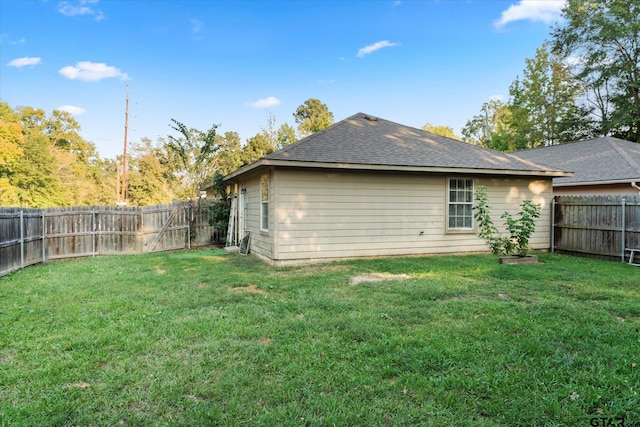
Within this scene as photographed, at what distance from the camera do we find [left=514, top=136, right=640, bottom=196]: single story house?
10.9 metres

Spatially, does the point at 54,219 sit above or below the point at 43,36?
below

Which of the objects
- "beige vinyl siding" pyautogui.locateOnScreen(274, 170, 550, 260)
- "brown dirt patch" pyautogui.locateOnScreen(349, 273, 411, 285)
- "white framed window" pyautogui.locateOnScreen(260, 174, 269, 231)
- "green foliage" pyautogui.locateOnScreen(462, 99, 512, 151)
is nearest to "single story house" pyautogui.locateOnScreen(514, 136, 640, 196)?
"beige vinyl siding" pyautogui.locateOnScreen(274, 170, 550, 260)

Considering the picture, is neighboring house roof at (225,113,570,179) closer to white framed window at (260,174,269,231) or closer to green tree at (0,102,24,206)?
white framed window at (260,174,269,231)

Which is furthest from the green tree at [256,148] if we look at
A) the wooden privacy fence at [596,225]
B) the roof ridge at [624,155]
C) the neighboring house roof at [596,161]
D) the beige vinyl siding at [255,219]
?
the wooden privacy fence at [596,225]

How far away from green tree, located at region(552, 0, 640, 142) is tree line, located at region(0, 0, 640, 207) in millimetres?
50

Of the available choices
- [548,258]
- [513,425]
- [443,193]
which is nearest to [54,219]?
[443,193]

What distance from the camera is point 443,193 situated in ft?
30.0

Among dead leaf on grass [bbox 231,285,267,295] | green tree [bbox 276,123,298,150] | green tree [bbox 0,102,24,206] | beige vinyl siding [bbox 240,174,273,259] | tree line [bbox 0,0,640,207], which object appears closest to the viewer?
dead leaf on grass [bbox 231,285,267,295]

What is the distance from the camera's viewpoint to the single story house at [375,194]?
7953 millimetres

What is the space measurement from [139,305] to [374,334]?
10.6 feet

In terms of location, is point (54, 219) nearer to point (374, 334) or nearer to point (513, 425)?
point (374, 334)

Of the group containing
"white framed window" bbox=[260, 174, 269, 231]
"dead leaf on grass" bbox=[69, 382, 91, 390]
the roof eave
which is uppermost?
the roof eave

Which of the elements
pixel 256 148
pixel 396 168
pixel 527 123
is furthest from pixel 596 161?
pixel 256 148

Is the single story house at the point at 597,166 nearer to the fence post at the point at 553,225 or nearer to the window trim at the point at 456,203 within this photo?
the fence post at the point at 553,225
